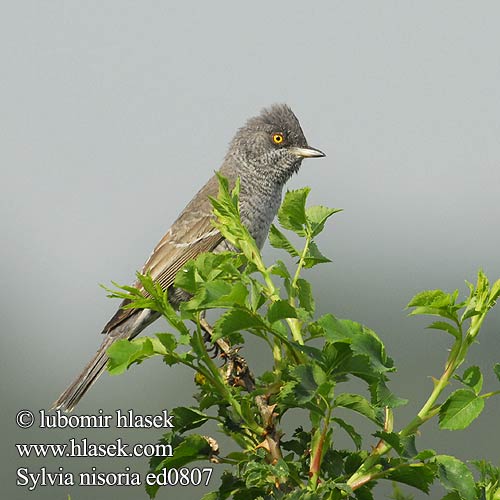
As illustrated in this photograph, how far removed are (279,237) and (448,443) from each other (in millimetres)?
23889

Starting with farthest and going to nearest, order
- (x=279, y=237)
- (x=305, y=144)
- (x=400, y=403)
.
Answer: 1. (x=305, y=144)
2. (x=279, y=237)
3. (x=400, y=403)

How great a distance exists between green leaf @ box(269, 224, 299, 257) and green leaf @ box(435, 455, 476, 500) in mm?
634

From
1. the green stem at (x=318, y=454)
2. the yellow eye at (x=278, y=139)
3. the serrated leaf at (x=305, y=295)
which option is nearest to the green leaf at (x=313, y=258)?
the serrated leaf at (x=305, y=295)

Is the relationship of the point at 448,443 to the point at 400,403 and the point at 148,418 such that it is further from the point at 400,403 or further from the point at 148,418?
the point at 400,403

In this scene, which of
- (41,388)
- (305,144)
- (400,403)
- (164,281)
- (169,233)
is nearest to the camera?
(400,403)

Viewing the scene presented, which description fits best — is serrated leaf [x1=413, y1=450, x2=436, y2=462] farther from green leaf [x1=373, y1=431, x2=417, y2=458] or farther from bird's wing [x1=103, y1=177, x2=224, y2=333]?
bird's wing [x1=103, y1=177, x2=224, y2=333]

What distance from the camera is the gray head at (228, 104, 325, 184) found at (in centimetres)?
774

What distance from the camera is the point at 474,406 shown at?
1979mm

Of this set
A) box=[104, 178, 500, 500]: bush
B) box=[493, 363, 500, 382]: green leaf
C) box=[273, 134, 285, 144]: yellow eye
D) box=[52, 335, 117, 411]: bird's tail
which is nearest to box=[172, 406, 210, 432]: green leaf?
box=[104, 178, 500, 500]: bush

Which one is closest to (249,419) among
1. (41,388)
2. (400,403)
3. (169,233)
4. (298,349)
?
(298,349)

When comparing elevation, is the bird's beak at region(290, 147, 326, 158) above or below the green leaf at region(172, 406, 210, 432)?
above

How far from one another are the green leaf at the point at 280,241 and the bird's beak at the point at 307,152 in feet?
17.3

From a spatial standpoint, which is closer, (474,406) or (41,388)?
(474,406)

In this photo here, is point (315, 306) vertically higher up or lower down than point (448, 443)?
higher up
